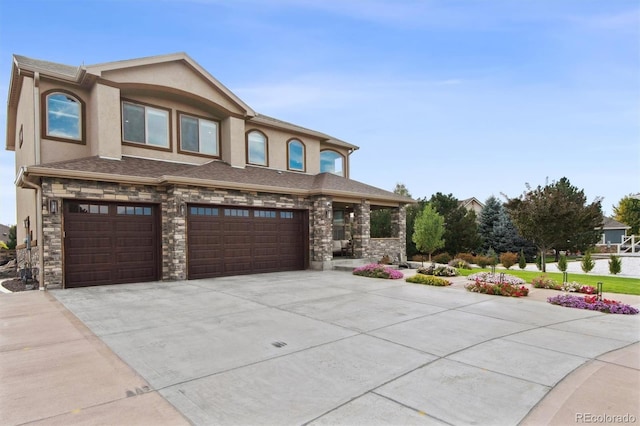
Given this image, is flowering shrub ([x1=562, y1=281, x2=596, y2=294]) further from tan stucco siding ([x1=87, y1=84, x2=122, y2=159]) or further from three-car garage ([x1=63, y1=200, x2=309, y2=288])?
tan stucco siding ([x1=87, y1=84, x2=122, y2=159])

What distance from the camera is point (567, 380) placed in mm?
4078

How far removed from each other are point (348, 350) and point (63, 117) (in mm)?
13091

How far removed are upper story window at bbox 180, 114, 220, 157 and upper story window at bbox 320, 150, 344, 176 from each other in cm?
681

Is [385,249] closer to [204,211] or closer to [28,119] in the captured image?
[204,211]

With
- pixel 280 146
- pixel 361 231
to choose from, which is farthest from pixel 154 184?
pixel 361 231

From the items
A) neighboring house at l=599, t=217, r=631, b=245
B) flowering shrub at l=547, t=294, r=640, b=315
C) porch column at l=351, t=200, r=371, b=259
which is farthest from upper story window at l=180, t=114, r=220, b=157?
neighboring house at l=599, t=217, r=631, b=245

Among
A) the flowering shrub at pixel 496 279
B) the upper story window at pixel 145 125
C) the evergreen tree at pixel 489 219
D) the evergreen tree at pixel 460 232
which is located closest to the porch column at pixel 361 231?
the flowering shrub at pixel 496 279

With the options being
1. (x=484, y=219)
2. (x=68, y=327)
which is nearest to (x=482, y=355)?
(x=68, y=327)

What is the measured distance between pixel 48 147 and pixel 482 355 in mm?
14131

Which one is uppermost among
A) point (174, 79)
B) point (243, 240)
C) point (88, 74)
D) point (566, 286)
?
point (174, 79)

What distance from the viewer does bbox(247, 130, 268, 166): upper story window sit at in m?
16.8

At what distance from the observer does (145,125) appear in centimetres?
1354

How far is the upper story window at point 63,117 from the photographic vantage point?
1188 centimetres

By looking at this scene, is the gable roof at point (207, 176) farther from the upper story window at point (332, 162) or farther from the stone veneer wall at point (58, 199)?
the upper story window at point (332, 162)
